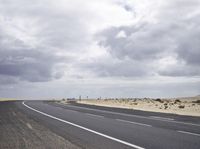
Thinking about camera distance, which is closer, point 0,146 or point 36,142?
point 0,146

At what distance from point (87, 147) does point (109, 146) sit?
743mm

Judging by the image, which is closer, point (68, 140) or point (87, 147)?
point (87, 147)

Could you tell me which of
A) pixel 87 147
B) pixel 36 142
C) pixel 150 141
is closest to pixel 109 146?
pixel 87 147

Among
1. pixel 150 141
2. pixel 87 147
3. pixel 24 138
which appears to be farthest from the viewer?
pixel 24 138

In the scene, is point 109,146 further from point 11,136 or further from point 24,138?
point 11,136

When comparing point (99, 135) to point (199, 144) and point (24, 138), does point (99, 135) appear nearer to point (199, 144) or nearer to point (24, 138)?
point (24, 138)

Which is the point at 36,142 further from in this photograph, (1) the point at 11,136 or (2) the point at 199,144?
(2) the point at 199,144

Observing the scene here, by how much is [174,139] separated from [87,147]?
144 inches

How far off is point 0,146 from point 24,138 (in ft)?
7.16

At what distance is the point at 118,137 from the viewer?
47.9 feet

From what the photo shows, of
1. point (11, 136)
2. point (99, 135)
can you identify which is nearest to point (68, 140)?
point (99, 135)

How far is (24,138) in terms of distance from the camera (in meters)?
14.6

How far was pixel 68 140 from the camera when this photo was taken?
13.8 meters

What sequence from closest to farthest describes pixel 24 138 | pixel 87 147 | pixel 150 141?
pixel 87 147 < pixel 150 141 < pixel 24 138
